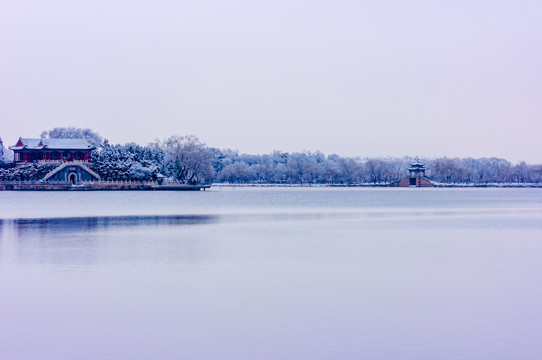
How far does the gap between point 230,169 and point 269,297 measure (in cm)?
12655

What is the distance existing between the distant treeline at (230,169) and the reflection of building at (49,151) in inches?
85.5

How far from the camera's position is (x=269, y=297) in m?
12.9

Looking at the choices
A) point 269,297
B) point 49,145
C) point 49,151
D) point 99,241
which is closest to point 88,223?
point 99,241

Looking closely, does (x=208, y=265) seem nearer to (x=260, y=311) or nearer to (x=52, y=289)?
(x=52, y=289)

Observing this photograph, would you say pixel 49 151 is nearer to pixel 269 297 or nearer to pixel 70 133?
pixel 70 133

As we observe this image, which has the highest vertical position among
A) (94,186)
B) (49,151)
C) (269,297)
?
(49,151)

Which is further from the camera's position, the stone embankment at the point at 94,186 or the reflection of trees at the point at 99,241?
the stone embankment at the point at 94,186

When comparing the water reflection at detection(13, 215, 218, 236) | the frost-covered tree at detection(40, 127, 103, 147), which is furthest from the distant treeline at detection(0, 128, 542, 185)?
the water reflection at detection(13, 215, 218, 236)

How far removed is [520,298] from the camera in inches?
509

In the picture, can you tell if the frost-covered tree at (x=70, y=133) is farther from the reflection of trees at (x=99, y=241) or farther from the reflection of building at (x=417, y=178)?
the reflection of trees at (x=99, y=241)

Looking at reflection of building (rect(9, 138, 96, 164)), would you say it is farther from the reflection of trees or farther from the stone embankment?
the reflection of trees

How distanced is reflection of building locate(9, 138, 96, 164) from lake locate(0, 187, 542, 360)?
75.7 meters

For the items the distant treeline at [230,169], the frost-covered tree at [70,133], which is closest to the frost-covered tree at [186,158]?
the distant treeline at [230,169]

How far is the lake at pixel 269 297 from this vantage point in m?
9.41
